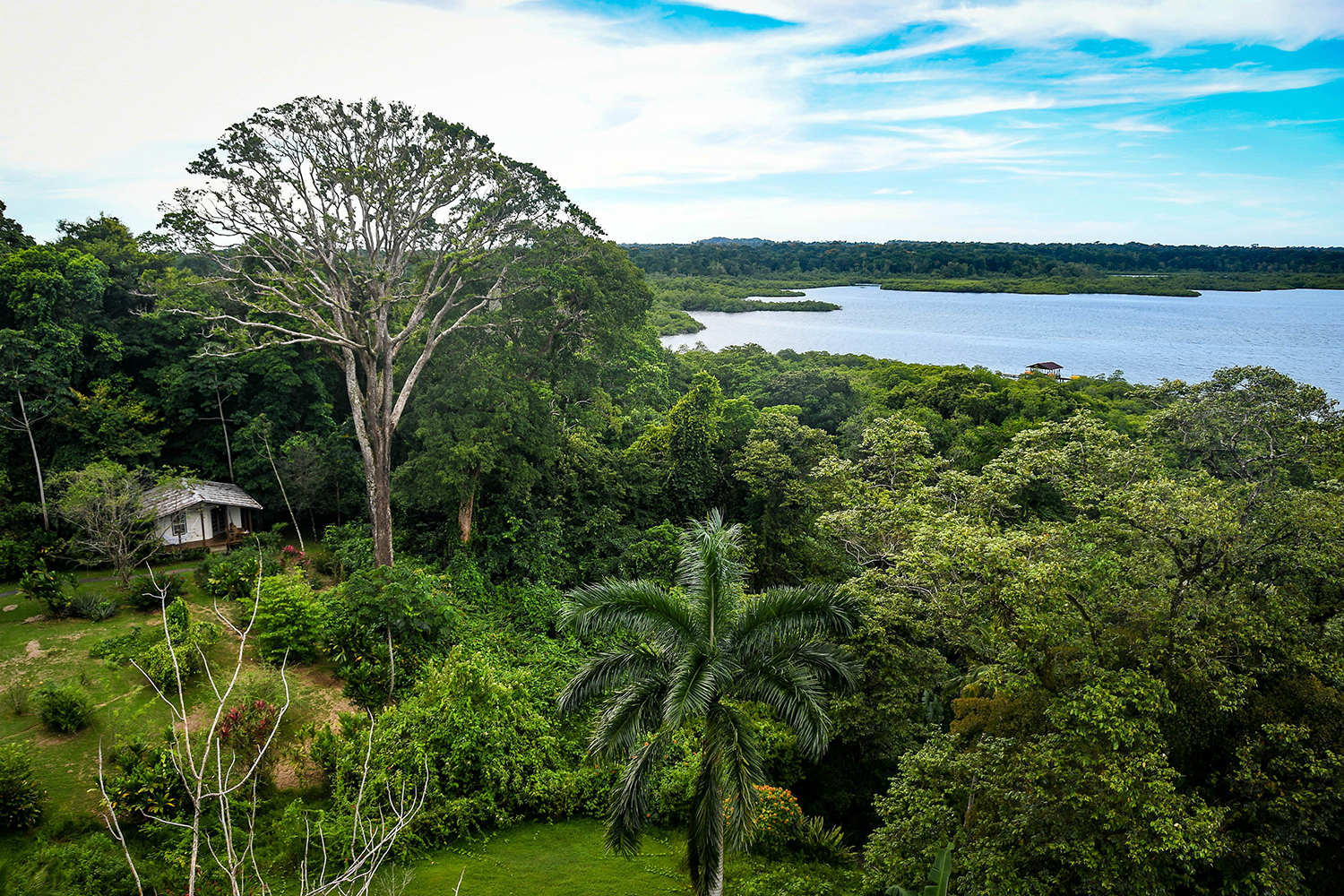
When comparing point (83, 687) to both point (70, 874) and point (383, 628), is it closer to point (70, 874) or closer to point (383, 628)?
point (383, 628)

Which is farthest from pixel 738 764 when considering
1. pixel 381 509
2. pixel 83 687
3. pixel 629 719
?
pixel 83 687

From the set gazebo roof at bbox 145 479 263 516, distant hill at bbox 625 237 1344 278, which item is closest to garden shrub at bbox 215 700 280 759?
gazebo roof at bbox 145 479 263 516

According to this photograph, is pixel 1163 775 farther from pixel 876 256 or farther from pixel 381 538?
pixel 876 256

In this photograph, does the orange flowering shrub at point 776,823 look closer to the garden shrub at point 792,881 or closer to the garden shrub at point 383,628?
the garden shrub at point 792,881

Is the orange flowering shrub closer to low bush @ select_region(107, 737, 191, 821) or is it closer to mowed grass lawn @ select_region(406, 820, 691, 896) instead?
mowed grass lawn @ select_region(406, 820, 691, 896)

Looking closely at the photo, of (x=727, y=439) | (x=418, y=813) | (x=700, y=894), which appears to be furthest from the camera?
(x=727, y=439)

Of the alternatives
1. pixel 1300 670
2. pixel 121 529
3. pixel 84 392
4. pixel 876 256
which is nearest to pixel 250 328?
pixel 84 392
